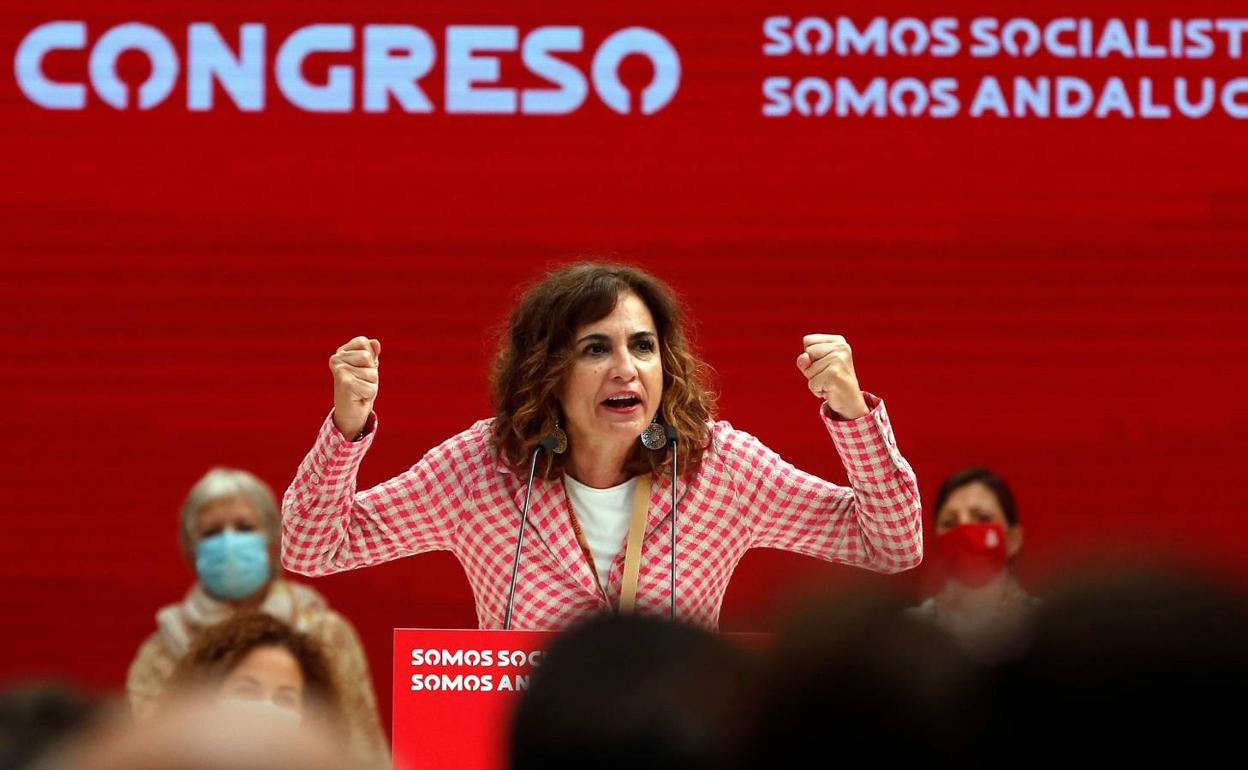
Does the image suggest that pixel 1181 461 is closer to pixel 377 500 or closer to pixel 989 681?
pixel 377 500

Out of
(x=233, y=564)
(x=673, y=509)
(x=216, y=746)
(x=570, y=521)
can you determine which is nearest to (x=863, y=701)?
(x=216, y=746)

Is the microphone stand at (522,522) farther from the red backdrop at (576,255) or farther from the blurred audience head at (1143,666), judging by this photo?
the red backdrop at (576,255)

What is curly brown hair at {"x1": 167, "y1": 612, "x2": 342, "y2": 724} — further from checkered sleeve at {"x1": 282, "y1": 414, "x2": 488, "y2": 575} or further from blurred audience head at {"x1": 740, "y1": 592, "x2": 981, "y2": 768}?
blurred audience head at {"x1": 740, "y1": 592, "x2": 981, "y2": 768}

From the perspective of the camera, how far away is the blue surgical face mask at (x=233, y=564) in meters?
4.65

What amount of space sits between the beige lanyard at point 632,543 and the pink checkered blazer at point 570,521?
0.01m

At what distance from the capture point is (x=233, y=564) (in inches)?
185

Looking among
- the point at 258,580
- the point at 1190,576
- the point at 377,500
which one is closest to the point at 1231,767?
the point at 1190,576

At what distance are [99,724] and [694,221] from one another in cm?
452

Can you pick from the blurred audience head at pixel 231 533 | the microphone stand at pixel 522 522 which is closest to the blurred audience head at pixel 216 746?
the microphone stand at pixel 522 522

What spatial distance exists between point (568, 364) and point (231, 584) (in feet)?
6.35

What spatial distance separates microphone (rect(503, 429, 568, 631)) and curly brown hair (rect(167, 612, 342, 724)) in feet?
0.95

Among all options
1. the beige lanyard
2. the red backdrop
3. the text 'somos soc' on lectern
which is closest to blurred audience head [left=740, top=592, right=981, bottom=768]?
the text 'somos soc' on lectern

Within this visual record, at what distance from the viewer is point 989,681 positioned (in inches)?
29.4

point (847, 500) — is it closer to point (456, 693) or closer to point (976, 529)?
point (456, 693)
